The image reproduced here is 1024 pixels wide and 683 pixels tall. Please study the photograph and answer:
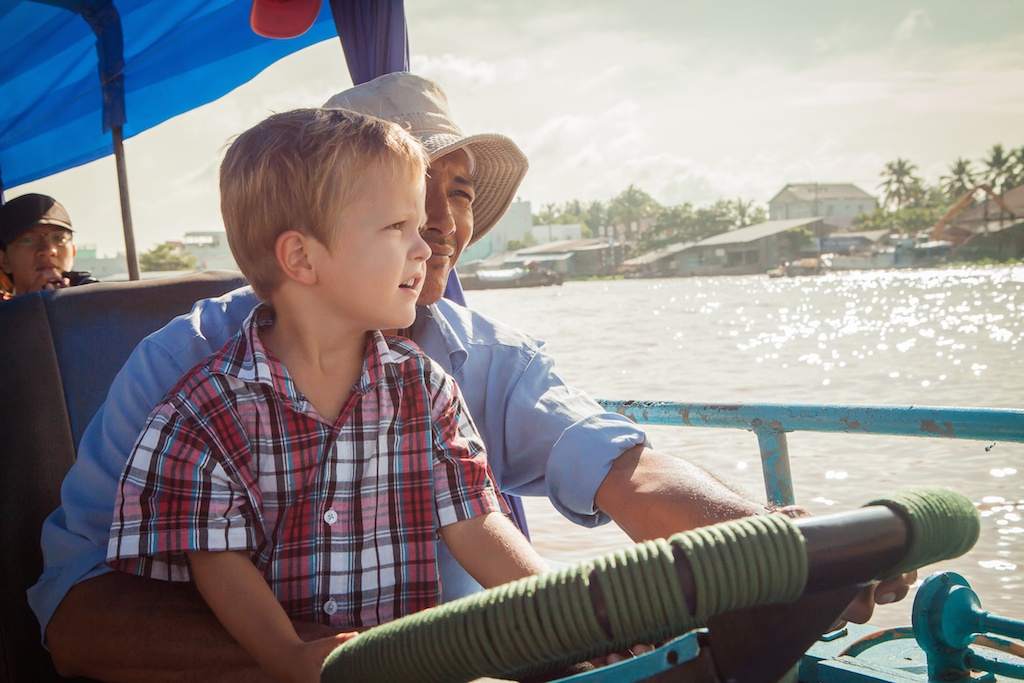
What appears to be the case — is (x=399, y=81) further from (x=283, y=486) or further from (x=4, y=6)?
(x=4, y=6)

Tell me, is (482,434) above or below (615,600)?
below

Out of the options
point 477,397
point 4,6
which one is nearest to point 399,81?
point 477,397

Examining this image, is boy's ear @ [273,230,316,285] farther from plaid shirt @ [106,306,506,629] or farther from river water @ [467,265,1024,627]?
river water @ [467,265,1024,627]

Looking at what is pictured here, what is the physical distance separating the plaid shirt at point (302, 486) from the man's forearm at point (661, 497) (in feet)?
0.74

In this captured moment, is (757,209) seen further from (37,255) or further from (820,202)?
(37,255)

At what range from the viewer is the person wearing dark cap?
326cm

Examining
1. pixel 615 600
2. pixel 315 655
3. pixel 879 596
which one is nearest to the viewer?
pixel 615 600

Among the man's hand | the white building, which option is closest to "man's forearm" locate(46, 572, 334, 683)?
the man's hand

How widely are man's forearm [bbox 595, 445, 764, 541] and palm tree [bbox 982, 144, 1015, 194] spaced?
73109mm

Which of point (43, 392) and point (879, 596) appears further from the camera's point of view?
point (43, 392)

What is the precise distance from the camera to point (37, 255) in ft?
10.7

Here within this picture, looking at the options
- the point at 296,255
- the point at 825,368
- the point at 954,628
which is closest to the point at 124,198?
the point at 296,255

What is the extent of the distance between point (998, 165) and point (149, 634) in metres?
77.2

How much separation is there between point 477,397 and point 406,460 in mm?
404
